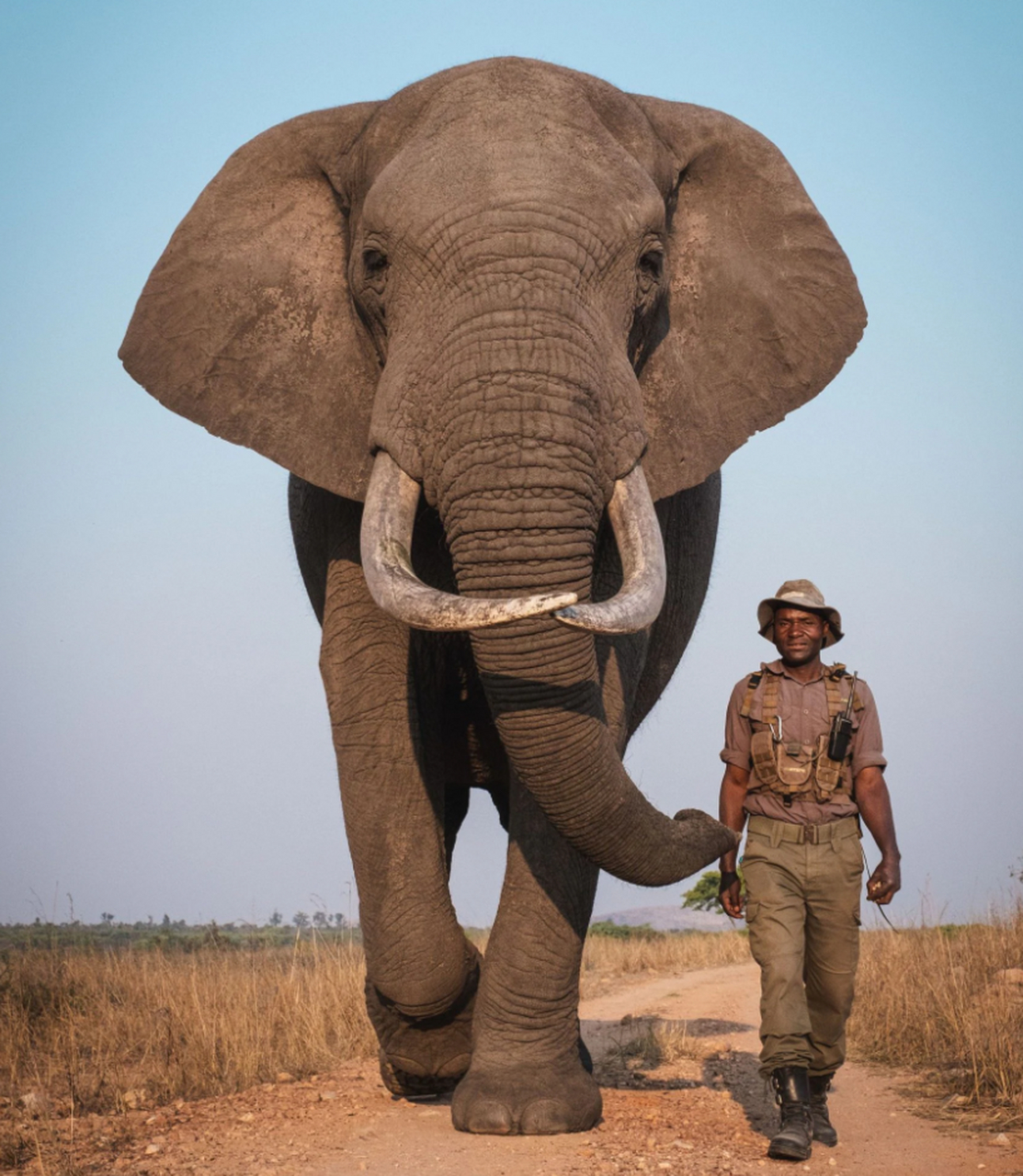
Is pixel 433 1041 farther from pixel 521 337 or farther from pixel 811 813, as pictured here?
pixel 521 337

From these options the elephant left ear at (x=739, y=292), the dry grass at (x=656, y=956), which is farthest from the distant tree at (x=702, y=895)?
the elephant left ear at (x=739, y=292)

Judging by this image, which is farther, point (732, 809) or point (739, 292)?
point (739, 292)

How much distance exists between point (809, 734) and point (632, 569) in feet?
3.57

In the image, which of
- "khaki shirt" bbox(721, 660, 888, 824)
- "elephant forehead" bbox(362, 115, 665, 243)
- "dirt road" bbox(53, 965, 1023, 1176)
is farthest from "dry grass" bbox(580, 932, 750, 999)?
"elephant forehead" bbox(362, 115, 665, 243)

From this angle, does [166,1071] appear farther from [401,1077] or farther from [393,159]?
[393,159]

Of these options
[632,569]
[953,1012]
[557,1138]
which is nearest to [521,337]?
[632,569]

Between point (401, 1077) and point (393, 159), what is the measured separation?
396 cm

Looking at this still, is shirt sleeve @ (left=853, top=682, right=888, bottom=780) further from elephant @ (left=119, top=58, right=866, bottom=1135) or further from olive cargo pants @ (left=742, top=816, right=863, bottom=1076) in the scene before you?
elephant @ (left=119, top=58, right=866, bottom=1135)

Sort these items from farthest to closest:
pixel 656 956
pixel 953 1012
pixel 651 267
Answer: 1. pixel 656 956
2. pixel 953 1012
3. pixel 651 267

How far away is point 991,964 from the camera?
11.5 meters

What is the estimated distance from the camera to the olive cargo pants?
22.0 feet

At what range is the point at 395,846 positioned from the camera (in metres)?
7.21

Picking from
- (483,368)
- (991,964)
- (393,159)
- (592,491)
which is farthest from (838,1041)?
(991,964)

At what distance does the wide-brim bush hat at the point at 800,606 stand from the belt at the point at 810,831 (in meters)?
0.75
